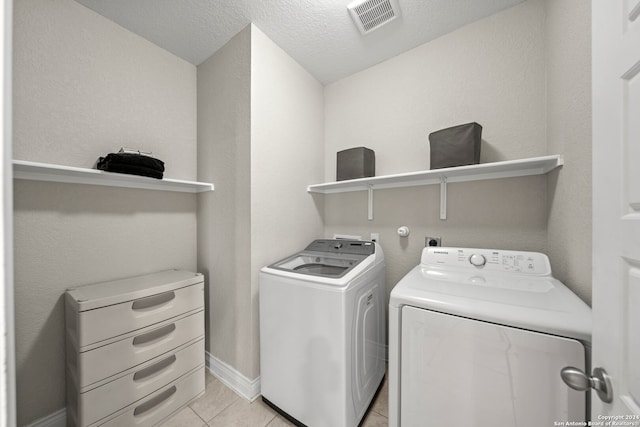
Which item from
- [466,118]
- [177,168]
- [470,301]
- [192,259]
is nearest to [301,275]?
[470,301]

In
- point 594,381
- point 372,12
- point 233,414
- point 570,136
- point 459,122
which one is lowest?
point 233,414

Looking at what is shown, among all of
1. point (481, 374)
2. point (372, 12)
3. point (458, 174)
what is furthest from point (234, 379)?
point (372, 12)

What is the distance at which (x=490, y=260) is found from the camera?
1.29m

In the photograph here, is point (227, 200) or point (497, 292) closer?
point (497, 292)

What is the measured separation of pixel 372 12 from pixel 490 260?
1814 mm

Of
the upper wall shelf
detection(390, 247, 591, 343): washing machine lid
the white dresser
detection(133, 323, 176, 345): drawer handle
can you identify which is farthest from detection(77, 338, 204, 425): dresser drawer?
detection(390, 247, 591, 343): washing machine lid

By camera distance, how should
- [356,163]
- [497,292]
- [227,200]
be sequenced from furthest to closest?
1. [356,163]
2. [227,200]
3. [497,292]

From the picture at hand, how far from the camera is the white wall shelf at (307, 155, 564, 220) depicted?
1217mm

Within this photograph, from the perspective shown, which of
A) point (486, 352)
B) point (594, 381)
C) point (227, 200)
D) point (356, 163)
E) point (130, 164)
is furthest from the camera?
point (356, 163)

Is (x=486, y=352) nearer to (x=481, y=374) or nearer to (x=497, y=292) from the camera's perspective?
(x=481, y=374)

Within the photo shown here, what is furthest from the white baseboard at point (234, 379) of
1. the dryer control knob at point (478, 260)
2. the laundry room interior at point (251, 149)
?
the dryer control knob at point (478, 260)

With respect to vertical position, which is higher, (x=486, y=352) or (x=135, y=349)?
(x=486, y=352)

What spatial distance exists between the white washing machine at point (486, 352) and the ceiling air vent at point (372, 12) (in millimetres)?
1780

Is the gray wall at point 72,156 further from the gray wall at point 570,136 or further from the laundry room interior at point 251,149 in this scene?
the gray wall at point 570,136
